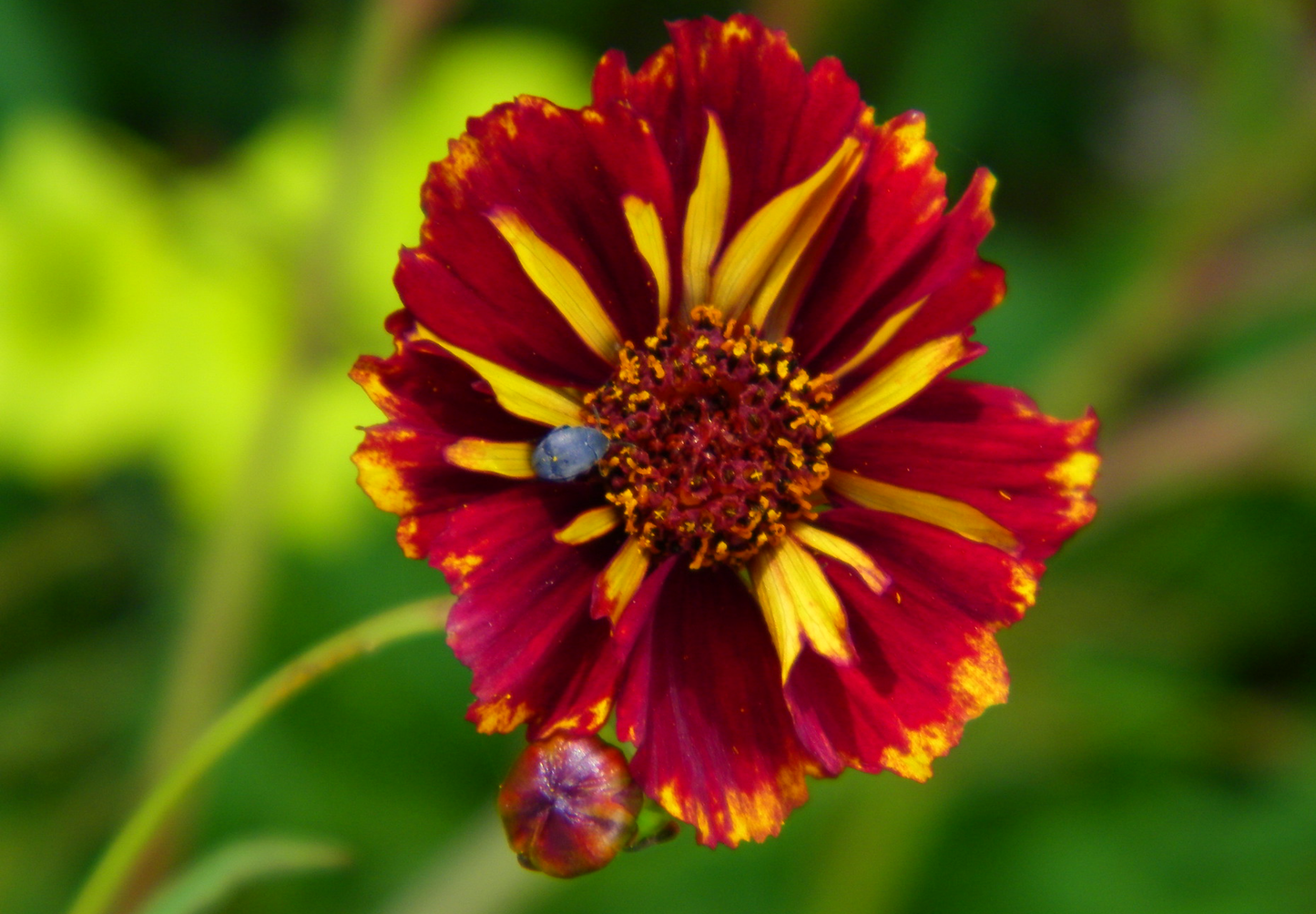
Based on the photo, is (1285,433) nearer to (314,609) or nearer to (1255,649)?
(1255,649)

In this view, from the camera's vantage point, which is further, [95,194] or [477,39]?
[477,39]

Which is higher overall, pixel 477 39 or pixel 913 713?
pixel 477 39

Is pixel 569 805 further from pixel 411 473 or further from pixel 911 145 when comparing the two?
pixel 911 145

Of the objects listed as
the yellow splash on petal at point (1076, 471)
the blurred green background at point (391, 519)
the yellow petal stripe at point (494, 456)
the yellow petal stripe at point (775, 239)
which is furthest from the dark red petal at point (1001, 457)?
the blurred green background at point (391, 519)

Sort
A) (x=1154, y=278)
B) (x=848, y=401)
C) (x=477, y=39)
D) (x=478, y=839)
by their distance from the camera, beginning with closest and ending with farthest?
(x=848, y=401) → (x=478, y=839) → (x=1154, y=278) → (x=477, y=39)

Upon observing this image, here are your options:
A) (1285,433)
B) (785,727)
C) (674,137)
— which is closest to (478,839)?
(785,727)

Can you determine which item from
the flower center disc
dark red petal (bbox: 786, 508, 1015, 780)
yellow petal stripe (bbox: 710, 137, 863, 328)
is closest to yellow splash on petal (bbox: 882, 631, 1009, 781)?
dark red petal (bbox: 786, 508, 1015, 780)

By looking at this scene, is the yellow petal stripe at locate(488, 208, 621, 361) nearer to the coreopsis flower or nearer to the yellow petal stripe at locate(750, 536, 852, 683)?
the coreopsis flower

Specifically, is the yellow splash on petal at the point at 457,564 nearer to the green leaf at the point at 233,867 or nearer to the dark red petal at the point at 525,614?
the dark red petal at the point at 525,614
